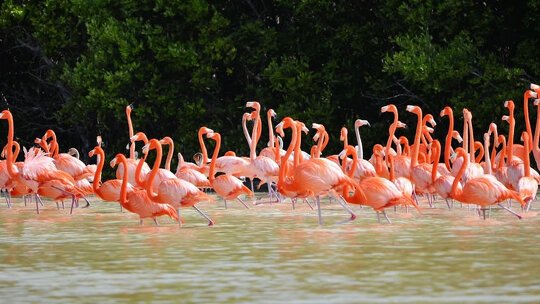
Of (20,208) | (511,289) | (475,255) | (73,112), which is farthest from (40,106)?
(511,289)

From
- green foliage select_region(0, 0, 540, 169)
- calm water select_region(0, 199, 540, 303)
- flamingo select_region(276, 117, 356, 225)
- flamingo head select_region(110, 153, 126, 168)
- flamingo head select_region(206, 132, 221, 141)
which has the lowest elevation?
calm water select_region(0, 199, 540, 303)

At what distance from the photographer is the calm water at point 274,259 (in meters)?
8.81

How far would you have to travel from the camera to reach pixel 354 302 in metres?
8.34

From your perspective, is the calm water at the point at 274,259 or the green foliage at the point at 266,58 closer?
the calm water at the point at 274,259

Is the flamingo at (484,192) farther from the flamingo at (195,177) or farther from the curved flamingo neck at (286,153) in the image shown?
the flamingo at (195,177)

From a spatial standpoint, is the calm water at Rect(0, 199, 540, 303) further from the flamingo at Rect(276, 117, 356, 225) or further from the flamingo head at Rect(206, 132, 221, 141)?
the flamingo head at Rect(206, 132, 221, 141)

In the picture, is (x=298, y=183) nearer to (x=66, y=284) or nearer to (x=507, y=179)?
(x=507, y=179)

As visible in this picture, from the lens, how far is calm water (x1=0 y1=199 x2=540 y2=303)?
8.81 metres

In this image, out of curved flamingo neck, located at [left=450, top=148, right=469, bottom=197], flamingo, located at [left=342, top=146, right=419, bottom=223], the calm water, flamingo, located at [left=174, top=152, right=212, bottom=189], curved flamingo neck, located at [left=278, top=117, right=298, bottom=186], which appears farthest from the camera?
flamingo, located at [left=174, top=152, right=212, bottom=189]

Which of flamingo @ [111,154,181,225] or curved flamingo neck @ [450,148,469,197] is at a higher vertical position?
curved flamingo neck @ [450,148,469,197]

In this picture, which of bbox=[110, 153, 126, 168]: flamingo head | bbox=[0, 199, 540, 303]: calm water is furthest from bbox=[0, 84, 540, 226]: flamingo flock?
bbox=[0, 199, 540, 303]: calm water

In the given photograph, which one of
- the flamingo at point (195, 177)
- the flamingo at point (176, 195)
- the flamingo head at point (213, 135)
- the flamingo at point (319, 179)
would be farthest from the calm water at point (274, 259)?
the flamingo head at point (213, 135)

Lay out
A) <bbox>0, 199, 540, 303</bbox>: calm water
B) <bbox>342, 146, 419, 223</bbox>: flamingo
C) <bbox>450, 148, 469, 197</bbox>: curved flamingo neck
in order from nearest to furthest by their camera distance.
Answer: <bbox>0, 199, 540, 303</bbox>: calm water → <bbox>342, 146, 419, 223</bbox>: flamingo → <bbox>450, 148, 469, 197</bbox>: curved flamingo neck

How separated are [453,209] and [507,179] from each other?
0.85 metres
